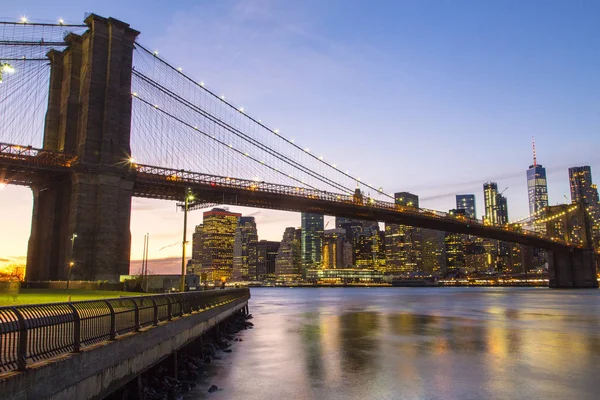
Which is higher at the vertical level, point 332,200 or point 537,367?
point 332,200

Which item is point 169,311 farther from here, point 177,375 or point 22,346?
point 22,346

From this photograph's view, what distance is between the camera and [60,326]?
8.53 meters

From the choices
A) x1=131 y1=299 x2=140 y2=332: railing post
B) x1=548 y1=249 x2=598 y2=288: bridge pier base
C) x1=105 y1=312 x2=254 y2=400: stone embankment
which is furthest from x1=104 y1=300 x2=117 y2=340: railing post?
x1=548 y1=249 x2=598 y2=288: bridge pier base

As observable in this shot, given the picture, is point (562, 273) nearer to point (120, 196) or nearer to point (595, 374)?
point (120, 196)

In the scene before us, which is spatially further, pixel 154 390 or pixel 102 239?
pixel 102 239

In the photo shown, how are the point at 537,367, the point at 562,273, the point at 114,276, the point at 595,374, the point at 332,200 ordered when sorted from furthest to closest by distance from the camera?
the point at 562,273, the point at 332,200, the point at 114,276, the point at 537,367, the point at 595,374

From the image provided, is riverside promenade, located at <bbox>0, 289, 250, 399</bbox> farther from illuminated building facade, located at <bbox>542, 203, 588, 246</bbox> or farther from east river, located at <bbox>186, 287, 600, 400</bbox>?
illuminated building facade, located at <bbox>542, 203, 588, 246</bbox>

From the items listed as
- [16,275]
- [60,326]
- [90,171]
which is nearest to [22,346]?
[60,326]

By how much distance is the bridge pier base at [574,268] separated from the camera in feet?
408

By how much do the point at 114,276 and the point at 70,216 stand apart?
704cm

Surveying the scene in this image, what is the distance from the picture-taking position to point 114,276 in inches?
1758

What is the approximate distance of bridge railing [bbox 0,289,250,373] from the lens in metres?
7.03

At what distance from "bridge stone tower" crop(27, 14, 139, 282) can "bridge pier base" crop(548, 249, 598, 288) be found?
117 meters

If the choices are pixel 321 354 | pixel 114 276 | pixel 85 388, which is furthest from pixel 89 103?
pixel 85 388
